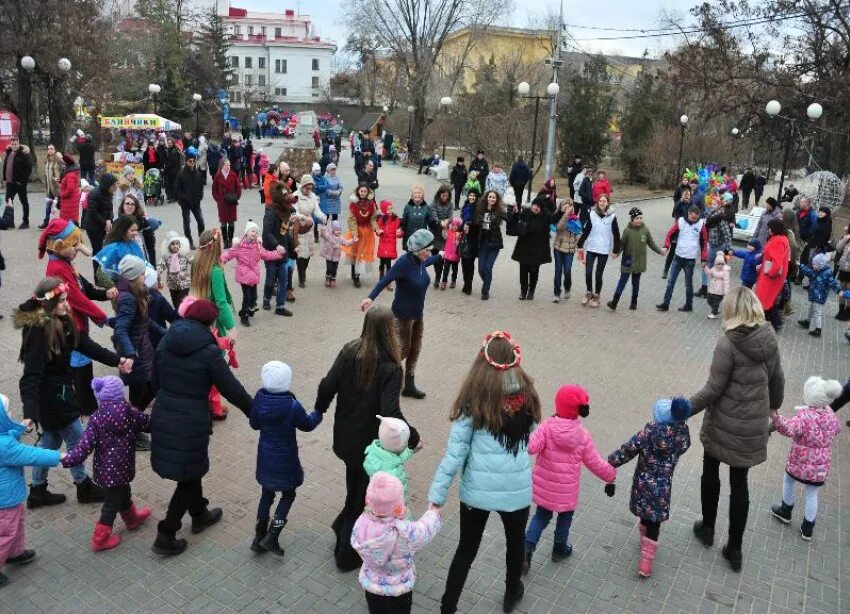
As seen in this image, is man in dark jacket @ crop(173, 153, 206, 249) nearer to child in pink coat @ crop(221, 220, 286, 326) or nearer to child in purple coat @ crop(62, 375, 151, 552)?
child in pink coat @ crop(221, 220, 286, 326)

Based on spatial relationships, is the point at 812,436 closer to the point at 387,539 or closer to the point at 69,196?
the point at 387,539

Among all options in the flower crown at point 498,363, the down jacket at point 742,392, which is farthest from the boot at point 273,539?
the down jacket at point 742,392

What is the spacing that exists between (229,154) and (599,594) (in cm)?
2091

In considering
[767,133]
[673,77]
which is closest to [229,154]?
[673,77]

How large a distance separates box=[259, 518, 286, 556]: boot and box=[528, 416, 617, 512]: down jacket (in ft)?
5.47

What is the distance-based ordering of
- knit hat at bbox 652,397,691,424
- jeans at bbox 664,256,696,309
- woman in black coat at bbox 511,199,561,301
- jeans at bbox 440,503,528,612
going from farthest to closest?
jeans at bbox 664,256,696,309 → woman in black coat at bbox 511,199,561,301 → knit hat at bbox 652,397,691,424 → jeans at bbox 440,503,528,612

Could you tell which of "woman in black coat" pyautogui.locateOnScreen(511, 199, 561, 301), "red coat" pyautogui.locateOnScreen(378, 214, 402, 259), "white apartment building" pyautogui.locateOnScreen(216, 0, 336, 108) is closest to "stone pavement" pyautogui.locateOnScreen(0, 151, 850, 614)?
"woman in black coat" pyautogui.locateOnScreen(511, 199, 561, 301)

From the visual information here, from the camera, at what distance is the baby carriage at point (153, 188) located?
19.0m

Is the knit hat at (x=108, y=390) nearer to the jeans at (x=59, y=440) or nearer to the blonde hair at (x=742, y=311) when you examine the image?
the jeans at (x=59, y=440)

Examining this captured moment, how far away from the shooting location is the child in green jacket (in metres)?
3.63

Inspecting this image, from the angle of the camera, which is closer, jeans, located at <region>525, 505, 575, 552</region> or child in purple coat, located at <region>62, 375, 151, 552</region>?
child in purple coat, located at <region>62, 375, 151, 552</region>

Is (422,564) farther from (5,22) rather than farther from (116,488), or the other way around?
(5,22)

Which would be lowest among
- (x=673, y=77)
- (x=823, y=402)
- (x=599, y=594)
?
(x=599, y=594)

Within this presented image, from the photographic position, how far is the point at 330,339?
359 inches
